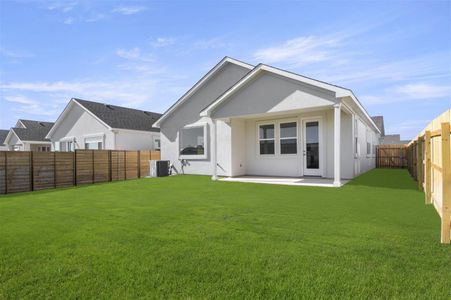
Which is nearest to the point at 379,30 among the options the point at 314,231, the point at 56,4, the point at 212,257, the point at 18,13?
the point at 314,231

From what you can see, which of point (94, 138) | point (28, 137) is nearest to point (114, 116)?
point (94, 138)

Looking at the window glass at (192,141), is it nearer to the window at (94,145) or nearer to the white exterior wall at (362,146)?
the window at (94,145)

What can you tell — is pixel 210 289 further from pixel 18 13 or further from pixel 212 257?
pixel 18 13

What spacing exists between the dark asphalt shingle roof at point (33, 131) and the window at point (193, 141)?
21214mm

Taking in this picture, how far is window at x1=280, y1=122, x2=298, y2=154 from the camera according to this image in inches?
468

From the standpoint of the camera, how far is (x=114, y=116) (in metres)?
20.7

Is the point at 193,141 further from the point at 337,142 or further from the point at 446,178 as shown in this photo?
the point at 446,178

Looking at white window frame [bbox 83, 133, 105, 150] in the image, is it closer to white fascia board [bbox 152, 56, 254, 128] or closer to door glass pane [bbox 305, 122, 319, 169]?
Result: white fascia board [bbox 152, 56, 254, 128]

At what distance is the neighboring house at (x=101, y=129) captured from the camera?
1923 cm

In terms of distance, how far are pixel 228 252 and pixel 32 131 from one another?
113 feet

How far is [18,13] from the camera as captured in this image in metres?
9.31

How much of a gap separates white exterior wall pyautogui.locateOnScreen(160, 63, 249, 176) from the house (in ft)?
65.9

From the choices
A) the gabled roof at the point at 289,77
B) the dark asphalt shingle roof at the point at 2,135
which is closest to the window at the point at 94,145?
the gabled roof at the point at 289,77

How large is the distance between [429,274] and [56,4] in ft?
41.4
